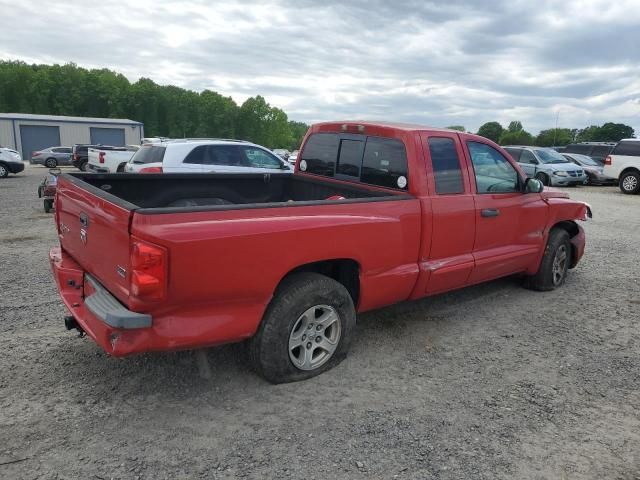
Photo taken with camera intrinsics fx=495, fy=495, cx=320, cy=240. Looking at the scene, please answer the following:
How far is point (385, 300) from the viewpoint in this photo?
4.01 meters

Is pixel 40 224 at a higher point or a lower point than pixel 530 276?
lower

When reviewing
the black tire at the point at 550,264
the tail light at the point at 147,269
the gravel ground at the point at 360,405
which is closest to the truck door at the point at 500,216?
the black tire at the point at 550,264

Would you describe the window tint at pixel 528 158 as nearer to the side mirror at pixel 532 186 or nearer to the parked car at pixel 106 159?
the parked car at pixel 106 159

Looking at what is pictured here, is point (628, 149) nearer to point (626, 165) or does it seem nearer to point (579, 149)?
point (626, 165)

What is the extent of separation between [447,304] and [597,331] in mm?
1437

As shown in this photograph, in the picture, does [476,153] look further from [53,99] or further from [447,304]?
[53,99]

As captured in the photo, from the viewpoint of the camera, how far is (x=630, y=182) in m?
17.9

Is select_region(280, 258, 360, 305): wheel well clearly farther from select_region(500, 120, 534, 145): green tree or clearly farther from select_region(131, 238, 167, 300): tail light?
select_region(500, 120, 534, 145): green tree

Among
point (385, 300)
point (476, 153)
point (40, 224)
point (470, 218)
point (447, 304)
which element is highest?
point (476, 153)

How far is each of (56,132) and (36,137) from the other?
1687 millimetres

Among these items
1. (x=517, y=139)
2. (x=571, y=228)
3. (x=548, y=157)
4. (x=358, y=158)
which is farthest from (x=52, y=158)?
(x=517, y=139)

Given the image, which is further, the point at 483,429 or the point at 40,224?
the point at 40,224

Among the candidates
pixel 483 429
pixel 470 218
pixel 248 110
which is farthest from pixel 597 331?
pixel 248 110

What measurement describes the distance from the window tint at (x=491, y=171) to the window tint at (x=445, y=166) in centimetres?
27
